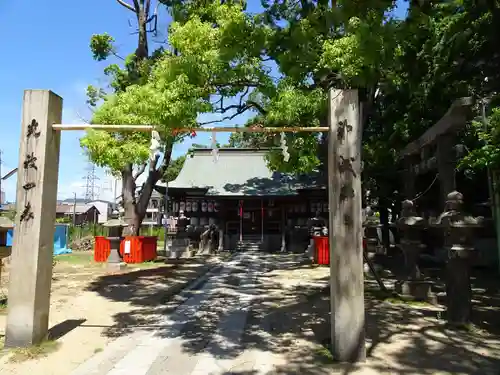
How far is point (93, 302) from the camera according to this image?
30.3 feet

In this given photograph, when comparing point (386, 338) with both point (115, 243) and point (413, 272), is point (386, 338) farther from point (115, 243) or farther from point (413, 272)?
point (115, 243)

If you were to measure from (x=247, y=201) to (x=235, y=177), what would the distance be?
6.29ft

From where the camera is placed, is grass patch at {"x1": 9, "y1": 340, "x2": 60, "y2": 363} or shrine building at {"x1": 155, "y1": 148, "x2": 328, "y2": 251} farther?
shrine building at {"x1": 155, "y1": 148, "x2": 328, "y2": 251}

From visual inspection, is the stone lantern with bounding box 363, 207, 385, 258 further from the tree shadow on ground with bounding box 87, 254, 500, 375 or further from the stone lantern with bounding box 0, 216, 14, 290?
the stone lantern with bounding box 0, 216, 14, 290

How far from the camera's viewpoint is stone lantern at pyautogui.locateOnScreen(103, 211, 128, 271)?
15.6 m

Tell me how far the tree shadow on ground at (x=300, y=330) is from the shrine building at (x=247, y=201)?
12592mm

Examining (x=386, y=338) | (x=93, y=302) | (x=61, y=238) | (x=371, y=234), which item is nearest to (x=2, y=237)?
(x=93, y=302)

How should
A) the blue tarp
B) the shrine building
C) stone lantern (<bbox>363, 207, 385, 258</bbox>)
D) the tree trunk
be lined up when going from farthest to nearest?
the blue tarp → the shrine building → the tree trunk → stone lantern (<bbox>363, 207, 385, 258</bbox>)

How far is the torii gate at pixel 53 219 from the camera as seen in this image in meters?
5.30

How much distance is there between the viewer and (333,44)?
9078 millimetres

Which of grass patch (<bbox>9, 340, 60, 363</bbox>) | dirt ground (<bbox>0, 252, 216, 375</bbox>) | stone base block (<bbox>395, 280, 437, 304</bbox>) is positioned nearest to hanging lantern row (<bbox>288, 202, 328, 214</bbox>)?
dirt ground (<bbox>0, 252, 216, 375</bbox>)

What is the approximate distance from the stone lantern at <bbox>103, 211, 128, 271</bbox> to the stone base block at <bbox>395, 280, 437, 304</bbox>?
10535 millimetres

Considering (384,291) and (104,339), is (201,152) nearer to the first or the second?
(384,291)

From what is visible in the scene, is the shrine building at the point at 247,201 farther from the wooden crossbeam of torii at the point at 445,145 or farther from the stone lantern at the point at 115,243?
the wooden crossbeam of torii at the point at 445,145
